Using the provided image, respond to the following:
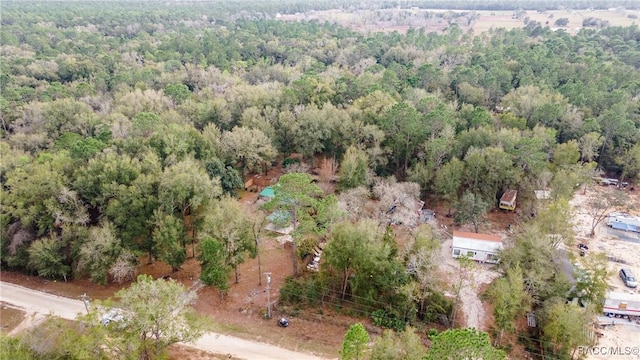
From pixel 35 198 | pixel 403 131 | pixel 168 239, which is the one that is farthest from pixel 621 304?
pixel 35 198

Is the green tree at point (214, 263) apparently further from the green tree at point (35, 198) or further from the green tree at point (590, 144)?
the green tree at point (590, 144)

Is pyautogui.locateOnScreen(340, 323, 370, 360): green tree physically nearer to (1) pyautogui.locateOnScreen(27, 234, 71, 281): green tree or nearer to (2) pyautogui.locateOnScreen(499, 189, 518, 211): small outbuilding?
(1) pyautogui.locateOnScreen(27, 234, 71, 281): green tree

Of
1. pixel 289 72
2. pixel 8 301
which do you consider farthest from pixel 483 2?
pixel 8 301

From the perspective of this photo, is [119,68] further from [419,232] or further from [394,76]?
[419,232]

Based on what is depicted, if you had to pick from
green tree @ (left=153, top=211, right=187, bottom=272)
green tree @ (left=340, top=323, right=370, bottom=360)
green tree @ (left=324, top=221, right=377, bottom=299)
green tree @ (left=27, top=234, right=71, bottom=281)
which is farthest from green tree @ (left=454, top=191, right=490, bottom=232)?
green tree @ (left=27, top=234, right=71, bottom=281)

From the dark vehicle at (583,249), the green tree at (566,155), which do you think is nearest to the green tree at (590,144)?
the green tree at (566,155)

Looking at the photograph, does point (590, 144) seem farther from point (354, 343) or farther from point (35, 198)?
point (35, 198)
